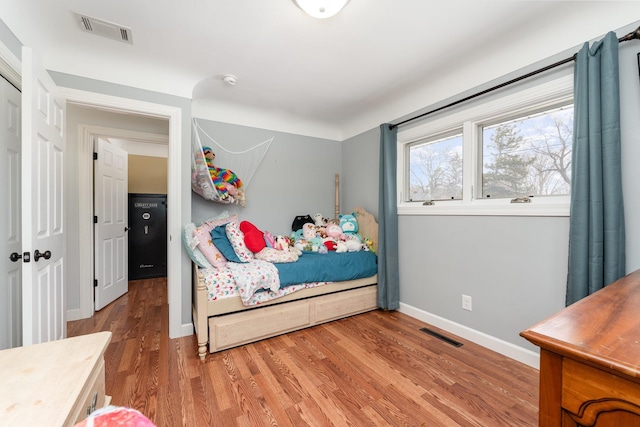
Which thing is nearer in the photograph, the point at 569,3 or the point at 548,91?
the point at 569,3

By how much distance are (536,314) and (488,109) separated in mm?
1575

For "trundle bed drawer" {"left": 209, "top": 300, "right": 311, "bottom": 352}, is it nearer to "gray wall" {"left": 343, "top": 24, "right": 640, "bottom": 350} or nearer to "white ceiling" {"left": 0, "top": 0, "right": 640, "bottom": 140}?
"gray wall" {"left": 343, "top": 24, "right": 640, "bottom": 350}

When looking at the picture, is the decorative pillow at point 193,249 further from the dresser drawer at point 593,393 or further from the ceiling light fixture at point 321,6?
the dresser drawer at point 593,393

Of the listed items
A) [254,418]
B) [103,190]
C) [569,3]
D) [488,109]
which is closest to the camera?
[254,418]

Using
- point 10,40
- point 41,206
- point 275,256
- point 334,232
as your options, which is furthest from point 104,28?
point 334,232

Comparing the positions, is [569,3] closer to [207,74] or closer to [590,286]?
[590,286]

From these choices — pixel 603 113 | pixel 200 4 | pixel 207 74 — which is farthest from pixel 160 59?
pixel 603 113

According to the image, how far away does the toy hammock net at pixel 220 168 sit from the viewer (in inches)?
97.7

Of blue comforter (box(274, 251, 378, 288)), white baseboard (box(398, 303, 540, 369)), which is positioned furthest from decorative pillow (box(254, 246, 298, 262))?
white baseboard (box(398, 303, 540, 369))

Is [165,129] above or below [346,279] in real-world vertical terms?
above

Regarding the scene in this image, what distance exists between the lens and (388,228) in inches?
110

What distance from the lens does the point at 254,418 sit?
1406 mm

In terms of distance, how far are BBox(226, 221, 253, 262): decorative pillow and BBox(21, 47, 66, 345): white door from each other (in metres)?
1.12

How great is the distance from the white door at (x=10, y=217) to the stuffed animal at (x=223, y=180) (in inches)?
47.5
